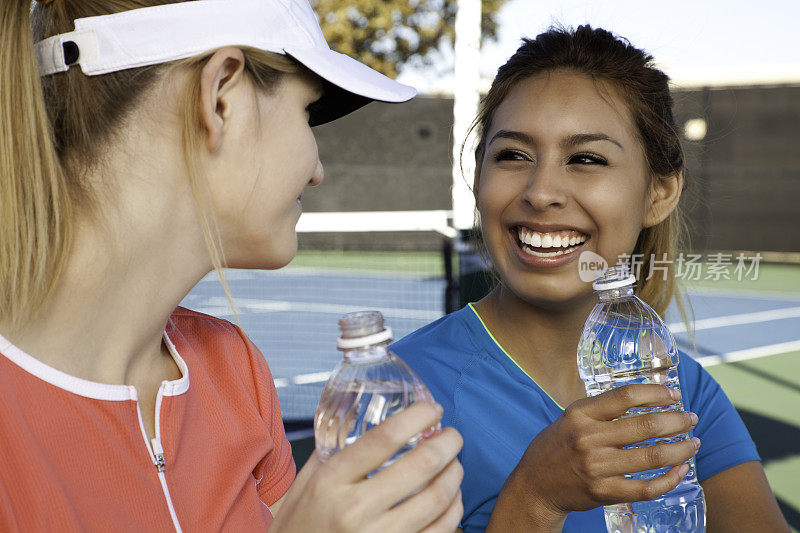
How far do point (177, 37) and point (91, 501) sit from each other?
76 centimetres

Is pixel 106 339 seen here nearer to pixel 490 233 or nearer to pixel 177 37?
pixel 177 37

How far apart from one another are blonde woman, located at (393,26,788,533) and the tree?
23.8 m

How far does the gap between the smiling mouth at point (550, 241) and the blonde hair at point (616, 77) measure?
359 mm

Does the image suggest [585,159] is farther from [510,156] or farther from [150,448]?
[150,448]

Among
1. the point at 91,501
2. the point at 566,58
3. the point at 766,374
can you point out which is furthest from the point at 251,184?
the point at 766,374

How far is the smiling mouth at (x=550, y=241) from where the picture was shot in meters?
2.17

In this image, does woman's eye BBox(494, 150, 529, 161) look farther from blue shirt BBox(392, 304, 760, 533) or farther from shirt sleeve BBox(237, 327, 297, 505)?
shirt sleeve BBox(237, 327, 297, 505)

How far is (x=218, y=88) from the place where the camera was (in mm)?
1372

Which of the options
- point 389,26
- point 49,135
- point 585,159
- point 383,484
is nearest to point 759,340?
point 585,159

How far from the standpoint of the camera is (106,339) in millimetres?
1419

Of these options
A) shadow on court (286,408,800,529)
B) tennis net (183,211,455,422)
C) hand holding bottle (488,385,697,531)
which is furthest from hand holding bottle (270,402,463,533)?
tennis net (183,211,455,422)

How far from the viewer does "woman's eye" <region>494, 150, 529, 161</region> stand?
225 centimetres

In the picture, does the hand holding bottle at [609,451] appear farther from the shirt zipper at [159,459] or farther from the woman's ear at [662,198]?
the woman's ear at [662,198]

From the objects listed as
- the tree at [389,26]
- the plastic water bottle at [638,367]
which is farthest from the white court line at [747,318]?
the tree at [389,26]
